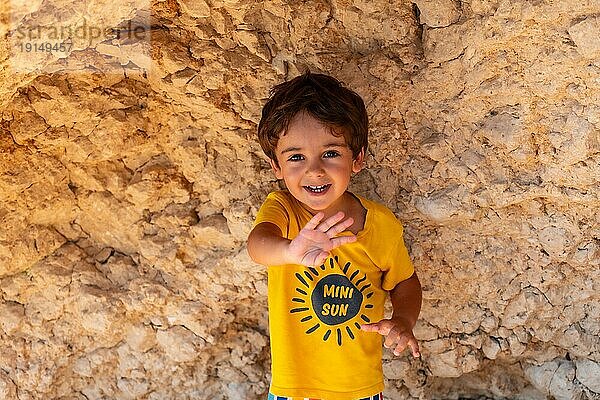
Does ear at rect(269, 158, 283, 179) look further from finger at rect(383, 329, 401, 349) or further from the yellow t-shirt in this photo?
finger at rect(383, 329, 401, 349)

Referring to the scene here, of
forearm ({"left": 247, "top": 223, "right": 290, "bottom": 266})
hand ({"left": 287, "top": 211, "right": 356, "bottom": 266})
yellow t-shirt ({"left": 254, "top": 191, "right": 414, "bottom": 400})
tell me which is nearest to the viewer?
hand ({"left": 287, "top": 211, "right": 356, "bottom": 266})

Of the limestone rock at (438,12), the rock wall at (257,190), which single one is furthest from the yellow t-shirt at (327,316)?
the limestone rock at (438,12)

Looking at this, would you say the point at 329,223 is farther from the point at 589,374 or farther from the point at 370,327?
the point at 589,374

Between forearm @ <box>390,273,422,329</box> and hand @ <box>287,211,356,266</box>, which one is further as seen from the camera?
forearm @ <box>390,273,422,329</box>

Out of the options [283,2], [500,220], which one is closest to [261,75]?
[283,2]

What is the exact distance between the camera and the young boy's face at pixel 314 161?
189cm

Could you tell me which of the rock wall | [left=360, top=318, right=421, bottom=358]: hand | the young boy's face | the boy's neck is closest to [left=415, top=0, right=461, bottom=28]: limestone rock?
the rock wall

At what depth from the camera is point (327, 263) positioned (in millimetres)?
1989

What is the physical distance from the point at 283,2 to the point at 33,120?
694 millimetres

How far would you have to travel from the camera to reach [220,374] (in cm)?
239

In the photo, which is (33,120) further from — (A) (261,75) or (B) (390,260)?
(B) (390,260)

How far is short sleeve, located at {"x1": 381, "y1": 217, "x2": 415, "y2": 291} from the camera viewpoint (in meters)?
2.03

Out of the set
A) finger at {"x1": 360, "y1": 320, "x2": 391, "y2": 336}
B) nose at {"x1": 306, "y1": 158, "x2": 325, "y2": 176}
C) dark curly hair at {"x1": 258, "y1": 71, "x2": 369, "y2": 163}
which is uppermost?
dark curly hair at {"x1": 258, "y1": 71, "x2": 369, "y2": 163}

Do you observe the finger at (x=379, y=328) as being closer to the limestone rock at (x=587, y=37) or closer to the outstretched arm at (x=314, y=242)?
the outstretched arm at (x=314, y=242)
